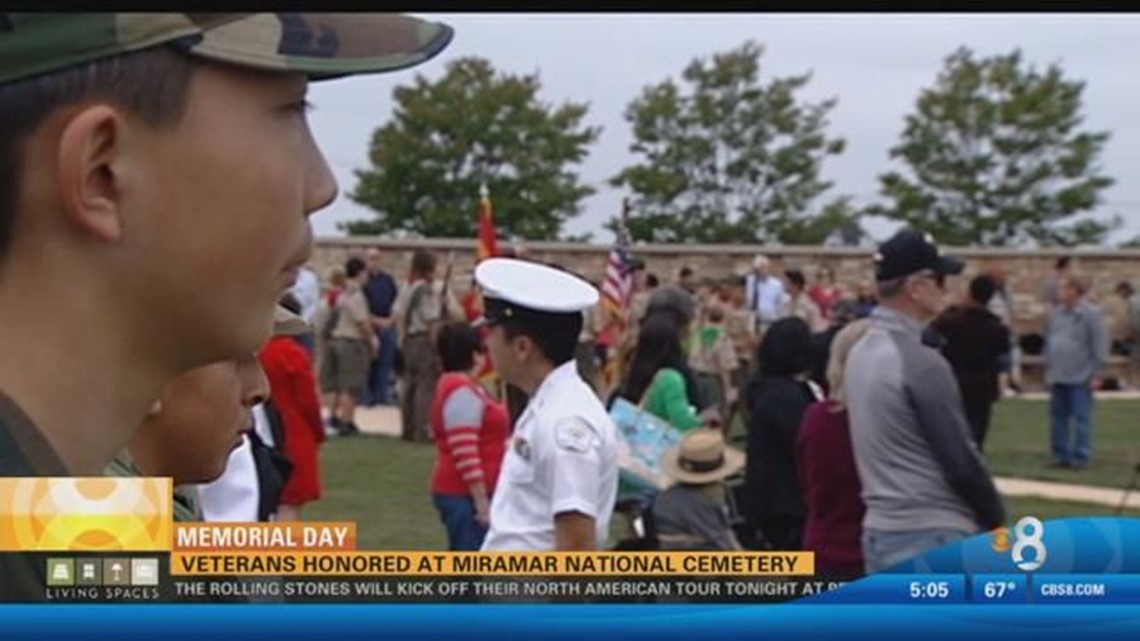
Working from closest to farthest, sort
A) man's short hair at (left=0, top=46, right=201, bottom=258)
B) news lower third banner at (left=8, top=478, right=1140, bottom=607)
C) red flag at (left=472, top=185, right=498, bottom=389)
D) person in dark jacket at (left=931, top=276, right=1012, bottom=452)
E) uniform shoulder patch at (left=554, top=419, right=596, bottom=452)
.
Answer: man's short hair at (left=0, top=46, right=201, bottom=258) < news lower third banner at (left=8, top=478, right=1140, bottom=607) < red flag at (left=472, top=185, right=498, bottom=389) < person in dark jacket at (left=931, top=276, right=1012, bottom=452) < uniform shoulder patch at (left=554, top=419, right=596, bottom=452)

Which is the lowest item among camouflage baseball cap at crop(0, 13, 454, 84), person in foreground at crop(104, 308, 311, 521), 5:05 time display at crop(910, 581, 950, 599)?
5:05 time display at crop(910, 581, 950, 599)

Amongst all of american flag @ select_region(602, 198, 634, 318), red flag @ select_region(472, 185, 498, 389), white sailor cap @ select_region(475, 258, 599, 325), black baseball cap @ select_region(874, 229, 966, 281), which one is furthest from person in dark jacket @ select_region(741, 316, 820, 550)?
red flag @ select_region(472, 185, 498, 389)

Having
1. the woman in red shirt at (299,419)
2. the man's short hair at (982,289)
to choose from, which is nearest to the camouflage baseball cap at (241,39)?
the man's short hair at (982,289)

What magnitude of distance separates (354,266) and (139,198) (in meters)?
1.03

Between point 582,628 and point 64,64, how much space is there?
88 cm

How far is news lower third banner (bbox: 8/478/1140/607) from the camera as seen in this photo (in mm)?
2387

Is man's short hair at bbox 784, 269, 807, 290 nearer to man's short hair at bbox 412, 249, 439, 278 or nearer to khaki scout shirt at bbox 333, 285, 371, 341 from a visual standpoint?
man's short hair at bbox 412, 249, 439, 278

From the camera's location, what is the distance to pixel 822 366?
246 inches

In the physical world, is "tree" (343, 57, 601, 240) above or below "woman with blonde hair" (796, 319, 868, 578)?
above

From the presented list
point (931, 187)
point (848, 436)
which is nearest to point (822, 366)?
point (848, 436)

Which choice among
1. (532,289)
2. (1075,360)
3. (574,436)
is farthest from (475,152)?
(1075,360)

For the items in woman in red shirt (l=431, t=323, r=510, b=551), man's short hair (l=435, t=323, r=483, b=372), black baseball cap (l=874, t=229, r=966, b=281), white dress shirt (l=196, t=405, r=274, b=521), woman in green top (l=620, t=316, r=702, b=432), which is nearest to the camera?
black baseball cap (l=874, t=229, r=966, b=281)

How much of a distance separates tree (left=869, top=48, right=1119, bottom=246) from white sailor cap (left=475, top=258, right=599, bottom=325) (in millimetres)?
622

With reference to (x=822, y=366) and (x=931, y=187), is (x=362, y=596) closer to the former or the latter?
(x=931, y=187)
